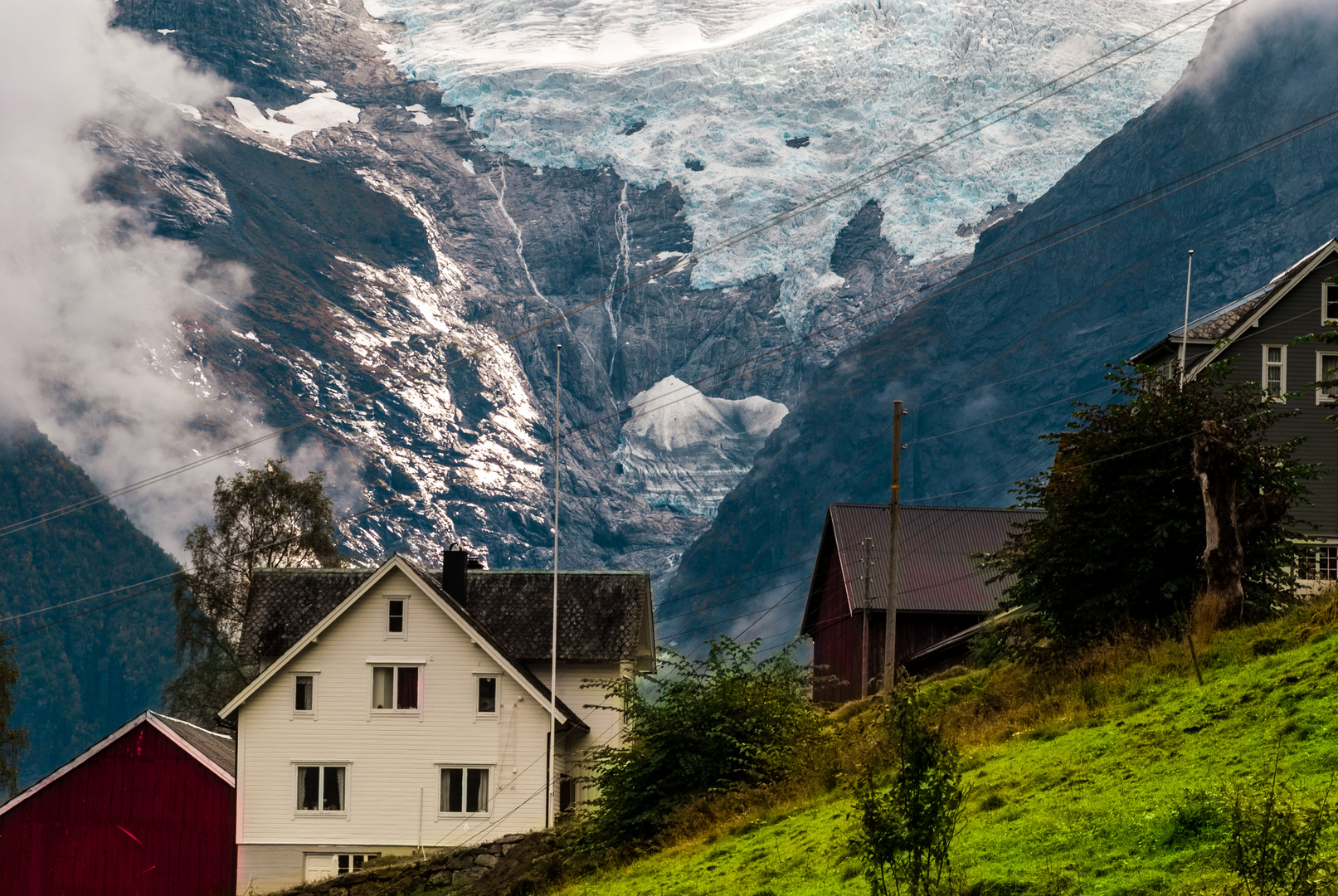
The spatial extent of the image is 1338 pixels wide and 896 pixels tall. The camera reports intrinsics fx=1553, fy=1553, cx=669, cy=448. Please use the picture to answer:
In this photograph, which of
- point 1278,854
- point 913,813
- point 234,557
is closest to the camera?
point 1278,854

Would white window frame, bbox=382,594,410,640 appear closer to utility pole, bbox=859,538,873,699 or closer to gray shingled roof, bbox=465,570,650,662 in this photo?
gray shingled roof, bbox=465,570,650,662

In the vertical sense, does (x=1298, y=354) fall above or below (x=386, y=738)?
above

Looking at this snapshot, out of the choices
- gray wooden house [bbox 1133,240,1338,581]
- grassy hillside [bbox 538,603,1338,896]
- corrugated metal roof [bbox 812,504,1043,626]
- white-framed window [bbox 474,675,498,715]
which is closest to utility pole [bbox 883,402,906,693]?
gray wooden house [bbox 1133,240,1338,581]

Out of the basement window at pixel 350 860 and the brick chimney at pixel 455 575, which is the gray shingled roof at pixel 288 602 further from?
the basement window at pixel 350 860

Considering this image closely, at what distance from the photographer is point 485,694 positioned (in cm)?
5041

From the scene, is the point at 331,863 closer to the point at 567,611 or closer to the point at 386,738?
the point at 386,738

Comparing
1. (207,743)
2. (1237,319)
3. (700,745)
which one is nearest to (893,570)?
(700,745)

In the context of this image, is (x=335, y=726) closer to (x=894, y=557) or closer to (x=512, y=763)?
(x=512, y=763)

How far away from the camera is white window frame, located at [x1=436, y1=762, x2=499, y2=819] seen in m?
49.8

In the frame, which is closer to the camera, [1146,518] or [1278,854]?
[1278,854]

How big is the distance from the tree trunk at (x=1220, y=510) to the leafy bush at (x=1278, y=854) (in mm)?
15731

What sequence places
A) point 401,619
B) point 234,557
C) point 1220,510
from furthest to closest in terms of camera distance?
1. point 234,557
2. point 401,619
3. point 1220,510

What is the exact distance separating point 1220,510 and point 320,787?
31.4 metres

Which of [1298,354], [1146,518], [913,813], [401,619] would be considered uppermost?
[1298,354]
